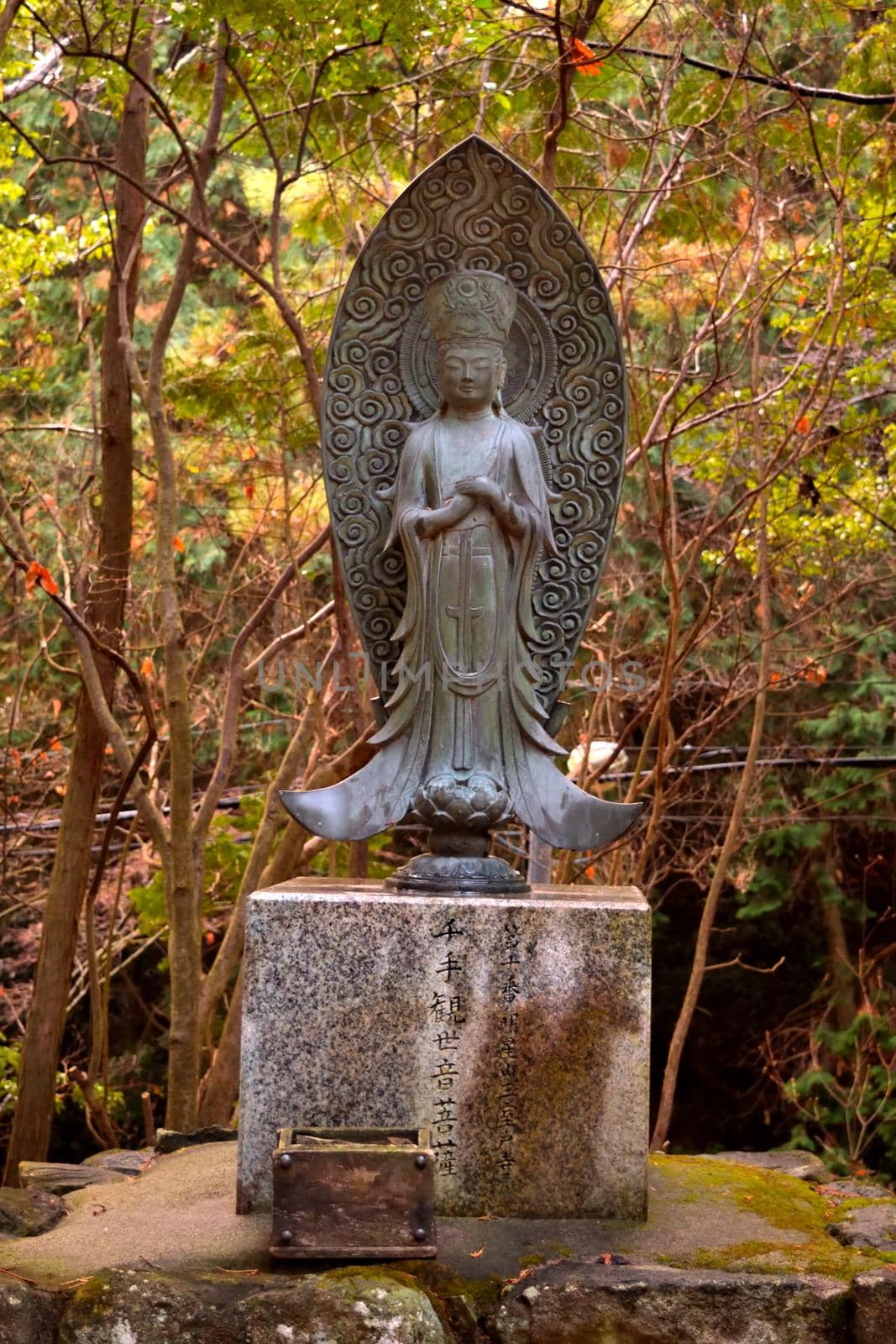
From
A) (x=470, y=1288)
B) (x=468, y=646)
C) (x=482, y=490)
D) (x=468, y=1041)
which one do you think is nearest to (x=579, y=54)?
(x=482, y=490)

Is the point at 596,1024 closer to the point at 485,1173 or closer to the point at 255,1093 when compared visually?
the point at 485,1173

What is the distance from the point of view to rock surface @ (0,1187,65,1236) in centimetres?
433

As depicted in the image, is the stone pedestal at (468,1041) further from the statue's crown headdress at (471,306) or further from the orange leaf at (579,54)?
the orange leaf at (579,54)

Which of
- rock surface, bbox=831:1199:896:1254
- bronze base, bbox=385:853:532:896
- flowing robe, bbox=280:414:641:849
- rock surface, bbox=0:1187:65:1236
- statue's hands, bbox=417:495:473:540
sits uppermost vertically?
statue's hands, bbox=417:495:473:540

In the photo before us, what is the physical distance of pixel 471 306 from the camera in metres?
4.81

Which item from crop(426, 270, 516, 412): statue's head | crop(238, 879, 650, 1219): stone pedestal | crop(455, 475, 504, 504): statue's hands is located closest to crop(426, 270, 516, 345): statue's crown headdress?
crop(426, 270, 516, 412): statue's head

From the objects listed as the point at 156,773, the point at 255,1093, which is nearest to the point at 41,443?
the point at 156,773

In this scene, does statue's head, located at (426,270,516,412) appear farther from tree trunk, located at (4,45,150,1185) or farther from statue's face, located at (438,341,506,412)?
tree trunk, located at (4,45,150,1185)

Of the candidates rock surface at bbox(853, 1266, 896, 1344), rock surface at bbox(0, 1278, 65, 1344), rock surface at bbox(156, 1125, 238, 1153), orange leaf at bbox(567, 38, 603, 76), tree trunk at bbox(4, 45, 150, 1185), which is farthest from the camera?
tree trunk at bbox(4, 45, 150, 1185)

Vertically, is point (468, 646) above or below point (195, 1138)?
above

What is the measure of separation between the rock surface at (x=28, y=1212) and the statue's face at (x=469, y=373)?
9.27 ft

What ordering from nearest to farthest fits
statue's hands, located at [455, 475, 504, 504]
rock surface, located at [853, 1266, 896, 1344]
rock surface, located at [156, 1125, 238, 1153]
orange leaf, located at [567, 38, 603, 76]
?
rock surface, located at [853, 1266, 896, 1344]
statue's hands, located at [455, 475, 504, 504]
rock surface, located at [156, 1125, 238, 1153]
orange leaf, located at [567, 38, 603, 76]

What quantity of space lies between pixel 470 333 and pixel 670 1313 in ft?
9.69

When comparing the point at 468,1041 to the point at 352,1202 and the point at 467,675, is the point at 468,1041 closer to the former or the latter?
the point at 352,1202
